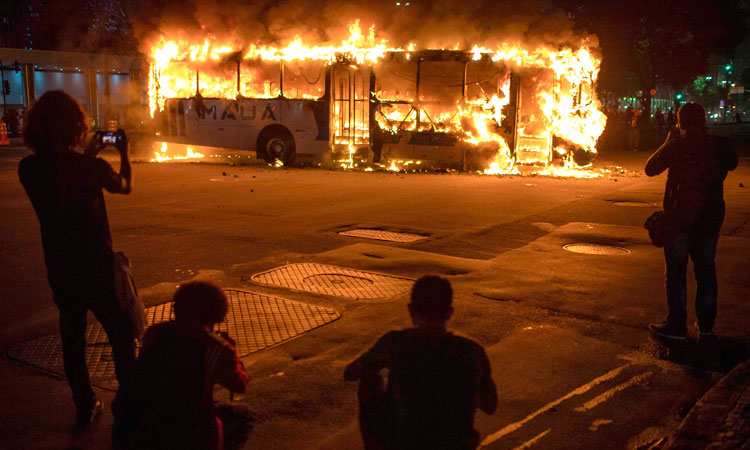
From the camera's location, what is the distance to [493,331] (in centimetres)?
574

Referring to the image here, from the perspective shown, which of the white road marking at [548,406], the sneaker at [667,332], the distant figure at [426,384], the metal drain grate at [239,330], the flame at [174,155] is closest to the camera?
the distant figure at [426,384]

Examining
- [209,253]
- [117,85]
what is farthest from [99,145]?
[117,85]

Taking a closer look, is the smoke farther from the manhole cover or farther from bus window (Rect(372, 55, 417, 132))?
the manhole cover

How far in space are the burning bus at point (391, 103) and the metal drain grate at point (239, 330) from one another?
40.3 ft

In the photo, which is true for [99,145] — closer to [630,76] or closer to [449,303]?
[449,303]

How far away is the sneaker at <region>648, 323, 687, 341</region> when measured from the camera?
531 cm

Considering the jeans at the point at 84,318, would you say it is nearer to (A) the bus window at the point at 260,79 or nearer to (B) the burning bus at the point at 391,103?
(B) the burning bus at the point at 391,103

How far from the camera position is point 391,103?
1844 cm

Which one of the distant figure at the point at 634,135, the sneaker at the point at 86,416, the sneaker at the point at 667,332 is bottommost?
the sneaker at the point at 86,416

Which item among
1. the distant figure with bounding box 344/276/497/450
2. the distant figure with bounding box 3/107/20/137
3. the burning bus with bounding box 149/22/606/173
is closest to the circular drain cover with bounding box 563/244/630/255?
the distant figure with bounding box 344/276/497/450

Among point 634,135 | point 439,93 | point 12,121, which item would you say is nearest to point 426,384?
point 439,93

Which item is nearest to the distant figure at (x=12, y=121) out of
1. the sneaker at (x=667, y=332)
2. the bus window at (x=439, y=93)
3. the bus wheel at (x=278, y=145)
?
the bus wheel at (x=278, y=145)

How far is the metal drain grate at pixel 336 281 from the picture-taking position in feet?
22.5

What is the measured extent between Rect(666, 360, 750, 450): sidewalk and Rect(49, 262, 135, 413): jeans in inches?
123
